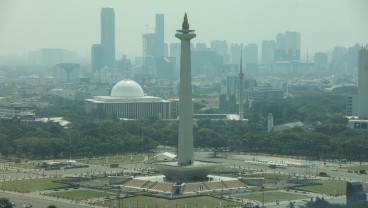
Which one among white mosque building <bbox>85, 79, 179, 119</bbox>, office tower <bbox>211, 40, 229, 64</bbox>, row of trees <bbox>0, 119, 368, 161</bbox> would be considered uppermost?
office tower <bbox>211, 40, 229, 64</bbox>

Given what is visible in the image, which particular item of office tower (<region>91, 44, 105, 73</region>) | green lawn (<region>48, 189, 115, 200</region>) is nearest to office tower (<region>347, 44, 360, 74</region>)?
office tower (<region>91, 44, 105, 73</region>)

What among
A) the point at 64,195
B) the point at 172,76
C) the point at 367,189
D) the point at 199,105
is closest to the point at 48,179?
the point at 64,195

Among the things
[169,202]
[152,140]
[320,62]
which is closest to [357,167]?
[152,140]

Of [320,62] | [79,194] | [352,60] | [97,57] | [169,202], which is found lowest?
[79,194]

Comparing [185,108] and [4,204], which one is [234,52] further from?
[4,204]

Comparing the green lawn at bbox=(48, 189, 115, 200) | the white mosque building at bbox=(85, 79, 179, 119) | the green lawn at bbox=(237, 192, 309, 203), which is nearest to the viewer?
the green lawn at bbox=(237, 192, 309, 203)

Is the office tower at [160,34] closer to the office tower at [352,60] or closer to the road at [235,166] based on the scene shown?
the office tower at [352,60]

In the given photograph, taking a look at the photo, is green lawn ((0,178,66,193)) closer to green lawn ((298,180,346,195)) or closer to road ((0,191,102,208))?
road ((0,191,102,208))
